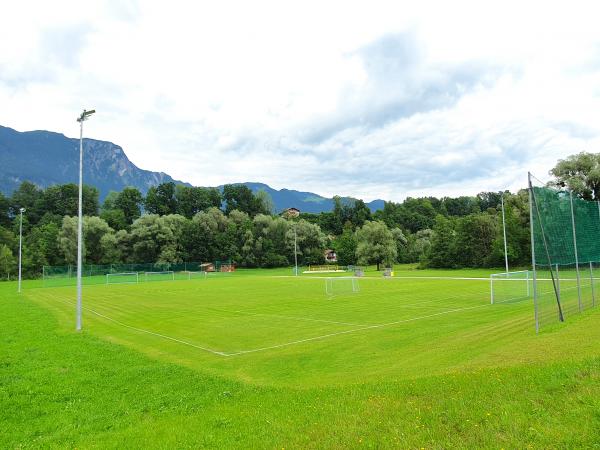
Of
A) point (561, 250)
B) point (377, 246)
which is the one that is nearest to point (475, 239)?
point (377, 246)

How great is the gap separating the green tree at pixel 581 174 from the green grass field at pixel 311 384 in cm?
5319

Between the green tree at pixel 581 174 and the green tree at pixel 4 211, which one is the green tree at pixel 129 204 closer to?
the green tree at pixel 4 211

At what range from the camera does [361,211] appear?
145 m

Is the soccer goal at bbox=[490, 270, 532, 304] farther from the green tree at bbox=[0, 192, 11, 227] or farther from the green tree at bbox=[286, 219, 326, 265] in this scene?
the green tree at bbox=[0, 192, 11, 227]

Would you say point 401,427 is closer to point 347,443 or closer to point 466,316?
point 347,443

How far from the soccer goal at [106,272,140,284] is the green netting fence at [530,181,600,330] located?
62000 millimetres

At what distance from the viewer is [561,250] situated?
52.6 feet

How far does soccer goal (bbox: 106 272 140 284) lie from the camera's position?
228 ft

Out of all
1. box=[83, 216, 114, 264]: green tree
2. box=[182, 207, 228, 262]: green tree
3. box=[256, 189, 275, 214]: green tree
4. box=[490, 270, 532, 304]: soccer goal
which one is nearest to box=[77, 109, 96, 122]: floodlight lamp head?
box=[490, 270, 532, 304]: soccer goal

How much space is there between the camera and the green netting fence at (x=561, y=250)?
14281 mm

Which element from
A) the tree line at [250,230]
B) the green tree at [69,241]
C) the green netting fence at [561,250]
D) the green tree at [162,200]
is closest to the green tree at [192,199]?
the tree line at [250,230]

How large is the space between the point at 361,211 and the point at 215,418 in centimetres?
13982

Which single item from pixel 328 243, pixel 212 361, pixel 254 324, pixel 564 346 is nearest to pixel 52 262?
pixel 328 243

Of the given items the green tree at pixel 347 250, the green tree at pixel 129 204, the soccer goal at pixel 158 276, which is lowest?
the soccer goal at pixel 158 276
